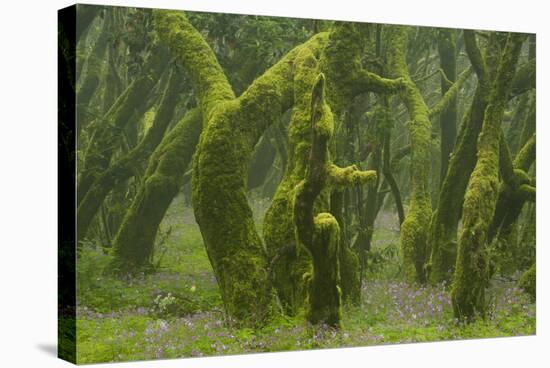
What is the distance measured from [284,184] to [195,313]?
1778 mm

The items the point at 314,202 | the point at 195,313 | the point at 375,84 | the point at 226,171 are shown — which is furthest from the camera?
the point at 375,84

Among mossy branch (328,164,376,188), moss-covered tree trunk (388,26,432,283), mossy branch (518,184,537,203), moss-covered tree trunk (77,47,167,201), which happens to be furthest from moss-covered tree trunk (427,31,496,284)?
moss-covered tree trunk (77,47,167,201)

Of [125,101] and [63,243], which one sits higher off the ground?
[125,101]

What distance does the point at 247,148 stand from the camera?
12.1 metres

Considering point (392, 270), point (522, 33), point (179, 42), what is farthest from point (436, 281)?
point (179, 42)

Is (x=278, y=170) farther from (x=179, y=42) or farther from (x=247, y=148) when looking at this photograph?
(x=179, y=42)

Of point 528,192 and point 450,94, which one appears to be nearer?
point 450,94

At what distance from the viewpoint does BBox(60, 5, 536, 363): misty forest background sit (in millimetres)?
11477

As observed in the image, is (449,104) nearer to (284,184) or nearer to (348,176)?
(348,176)

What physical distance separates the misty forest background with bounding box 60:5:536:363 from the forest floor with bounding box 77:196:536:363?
0.06ft

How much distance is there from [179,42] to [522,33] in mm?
4725

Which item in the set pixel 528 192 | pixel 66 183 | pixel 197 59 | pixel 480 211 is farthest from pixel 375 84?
pixel 66 183

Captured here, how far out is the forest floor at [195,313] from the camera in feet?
37.0

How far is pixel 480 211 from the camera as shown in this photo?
Answer: 1345 centimetres
